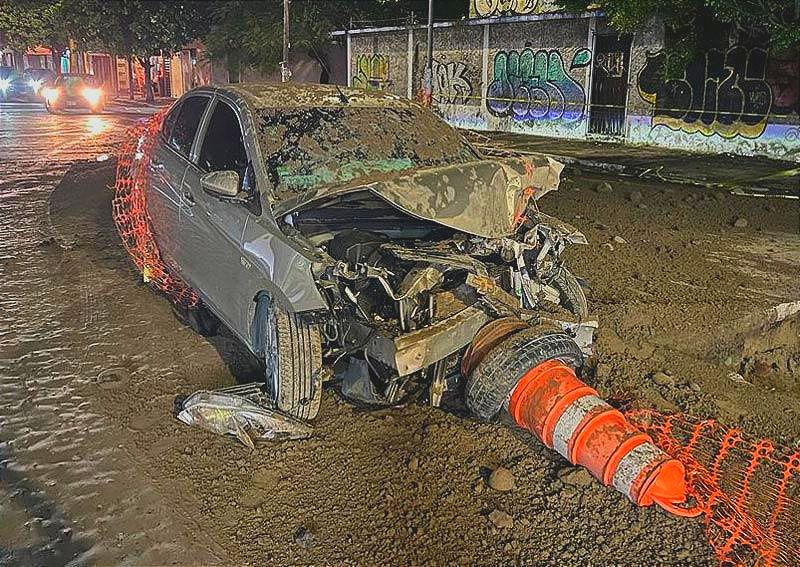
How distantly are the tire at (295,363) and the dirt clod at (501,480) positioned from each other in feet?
3.58

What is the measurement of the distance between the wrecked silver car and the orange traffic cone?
1.54ft

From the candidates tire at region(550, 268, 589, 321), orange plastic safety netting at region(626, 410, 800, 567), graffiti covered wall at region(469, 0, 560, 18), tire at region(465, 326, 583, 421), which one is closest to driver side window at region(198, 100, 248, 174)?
tire at region(465, 326, 583, 421)

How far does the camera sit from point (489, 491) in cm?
367

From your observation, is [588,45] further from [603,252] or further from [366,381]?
[366,381]

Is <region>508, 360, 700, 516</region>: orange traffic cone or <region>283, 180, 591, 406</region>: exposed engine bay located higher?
<region>283, 180, 591, 406</region>: exposed engine bay

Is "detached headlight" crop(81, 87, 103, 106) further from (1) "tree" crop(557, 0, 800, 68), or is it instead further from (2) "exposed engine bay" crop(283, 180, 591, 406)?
(2) "exposed engine bay" crop(283, 180, 591, 406)

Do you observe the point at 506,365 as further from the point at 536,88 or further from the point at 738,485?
the point at 536,88

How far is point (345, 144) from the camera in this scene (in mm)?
4930

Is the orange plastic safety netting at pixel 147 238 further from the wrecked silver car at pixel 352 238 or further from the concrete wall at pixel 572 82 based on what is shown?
the concrete wall at pixel 572 82

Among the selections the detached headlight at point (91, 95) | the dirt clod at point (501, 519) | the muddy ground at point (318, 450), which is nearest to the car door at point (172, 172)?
the muddy ground at point (318, 450)

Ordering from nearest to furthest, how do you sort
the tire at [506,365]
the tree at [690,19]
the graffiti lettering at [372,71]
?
the tire at [506,365] → the tree at [690,19] → the graffiti lettering at [372,71]

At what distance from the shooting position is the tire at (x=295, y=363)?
4004mm

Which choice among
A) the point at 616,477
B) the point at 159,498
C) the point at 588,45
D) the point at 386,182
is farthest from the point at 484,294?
the point at 588,45

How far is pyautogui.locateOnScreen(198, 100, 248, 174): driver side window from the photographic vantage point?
484cm
